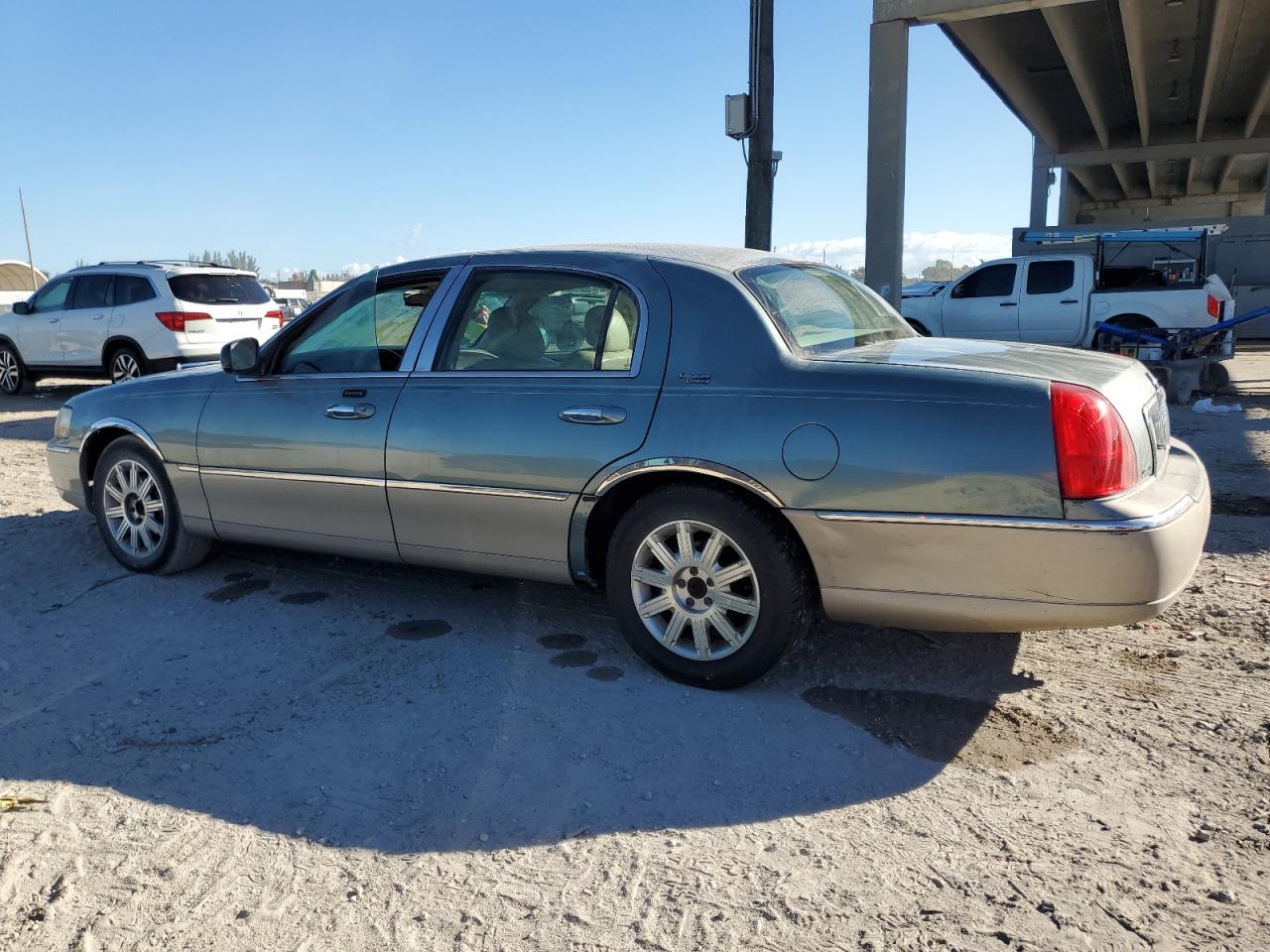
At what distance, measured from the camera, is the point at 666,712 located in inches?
137

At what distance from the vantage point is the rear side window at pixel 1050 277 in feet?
45.7

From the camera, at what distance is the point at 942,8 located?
1285 centimetres

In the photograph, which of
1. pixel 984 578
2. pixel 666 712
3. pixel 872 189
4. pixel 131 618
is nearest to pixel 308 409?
pixel 131 618

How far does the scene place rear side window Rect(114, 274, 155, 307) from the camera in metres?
12.1

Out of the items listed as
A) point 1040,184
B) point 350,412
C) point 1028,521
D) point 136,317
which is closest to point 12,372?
point 136,317

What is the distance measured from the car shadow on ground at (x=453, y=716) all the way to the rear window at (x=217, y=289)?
8.09m

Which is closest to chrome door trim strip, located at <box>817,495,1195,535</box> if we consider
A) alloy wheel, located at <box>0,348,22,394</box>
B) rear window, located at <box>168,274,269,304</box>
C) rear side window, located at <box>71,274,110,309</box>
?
rear window, located at <box>168,274,269,304</box>

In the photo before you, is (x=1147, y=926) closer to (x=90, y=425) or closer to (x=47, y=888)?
(x=47, y=888)

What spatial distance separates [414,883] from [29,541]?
434 centimetres

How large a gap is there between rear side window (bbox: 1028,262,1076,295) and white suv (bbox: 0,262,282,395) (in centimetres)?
1028

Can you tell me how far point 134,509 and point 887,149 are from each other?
10889mm

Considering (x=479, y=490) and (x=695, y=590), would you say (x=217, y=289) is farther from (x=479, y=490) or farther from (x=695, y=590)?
(x=695, y=590)

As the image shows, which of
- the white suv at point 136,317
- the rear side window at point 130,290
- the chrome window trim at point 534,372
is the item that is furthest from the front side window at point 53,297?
the chrome window trim at point 534,372

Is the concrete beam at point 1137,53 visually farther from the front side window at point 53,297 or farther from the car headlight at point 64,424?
the car headlight at point 64,424
